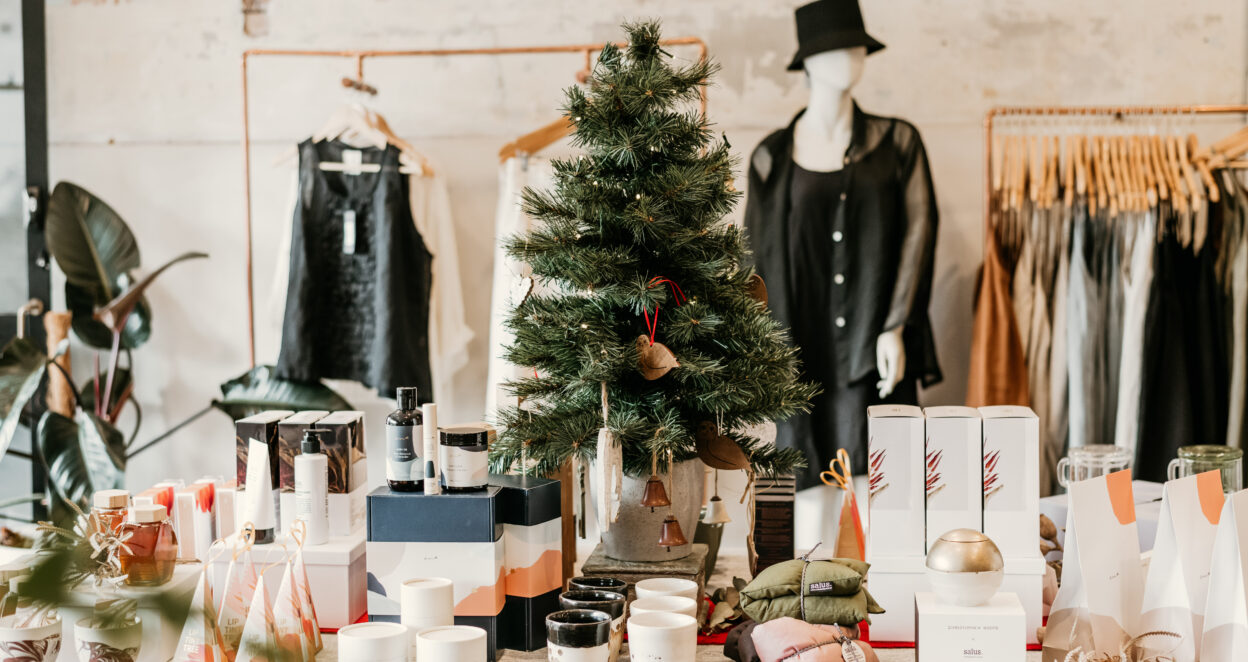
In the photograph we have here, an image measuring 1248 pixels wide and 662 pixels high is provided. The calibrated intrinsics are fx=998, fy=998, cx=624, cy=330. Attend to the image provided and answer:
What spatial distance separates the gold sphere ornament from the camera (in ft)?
3.64

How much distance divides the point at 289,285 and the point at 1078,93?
263 centimetres

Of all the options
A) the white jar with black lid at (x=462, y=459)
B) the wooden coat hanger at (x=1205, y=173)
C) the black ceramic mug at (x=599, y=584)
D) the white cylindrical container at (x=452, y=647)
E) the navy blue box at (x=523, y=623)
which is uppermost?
the wooden coat hanger at (x=1205, y=173)

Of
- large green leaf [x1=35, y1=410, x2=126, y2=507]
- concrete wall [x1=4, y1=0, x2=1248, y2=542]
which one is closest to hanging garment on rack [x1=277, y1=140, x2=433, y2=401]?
concrete wall [x1=4, y1=0, x2=1248, y2=542]

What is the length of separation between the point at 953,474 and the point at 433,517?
68 cm

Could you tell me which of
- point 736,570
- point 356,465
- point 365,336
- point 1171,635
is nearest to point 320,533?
point 356,465

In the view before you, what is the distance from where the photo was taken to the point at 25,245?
133 inches

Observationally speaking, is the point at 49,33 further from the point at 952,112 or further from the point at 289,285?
the point at 952,112

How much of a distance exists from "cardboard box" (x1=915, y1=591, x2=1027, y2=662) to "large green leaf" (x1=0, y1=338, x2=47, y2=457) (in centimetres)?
249

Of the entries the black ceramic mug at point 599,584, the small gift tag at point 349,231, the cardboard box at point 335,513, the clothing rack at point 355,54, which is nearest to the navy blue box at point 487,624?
the black ceramic mug at point 599,584

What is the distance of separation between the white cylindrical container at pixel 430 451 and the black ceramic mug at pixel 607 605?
0.21 m

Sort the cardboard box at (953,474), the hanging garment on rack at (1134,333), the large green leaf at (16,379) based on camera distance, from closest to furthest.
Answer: the cardboard box at (953,474), the large green leaf at (16,379), the hanging garment on rack at (1134,333)

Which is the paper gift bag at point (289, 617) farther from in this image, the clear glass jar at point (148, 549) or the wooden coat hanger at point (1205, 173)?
the wooden coat hanger at point (1205, 173)

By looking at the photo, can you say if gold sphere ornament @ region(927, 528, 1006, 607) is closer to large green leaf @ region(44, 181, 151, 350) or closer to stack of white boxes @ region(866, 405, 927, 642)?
stack of white boxes @ region(866, 405, 927, 642)

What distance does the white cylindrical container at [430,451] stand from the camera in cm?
127
